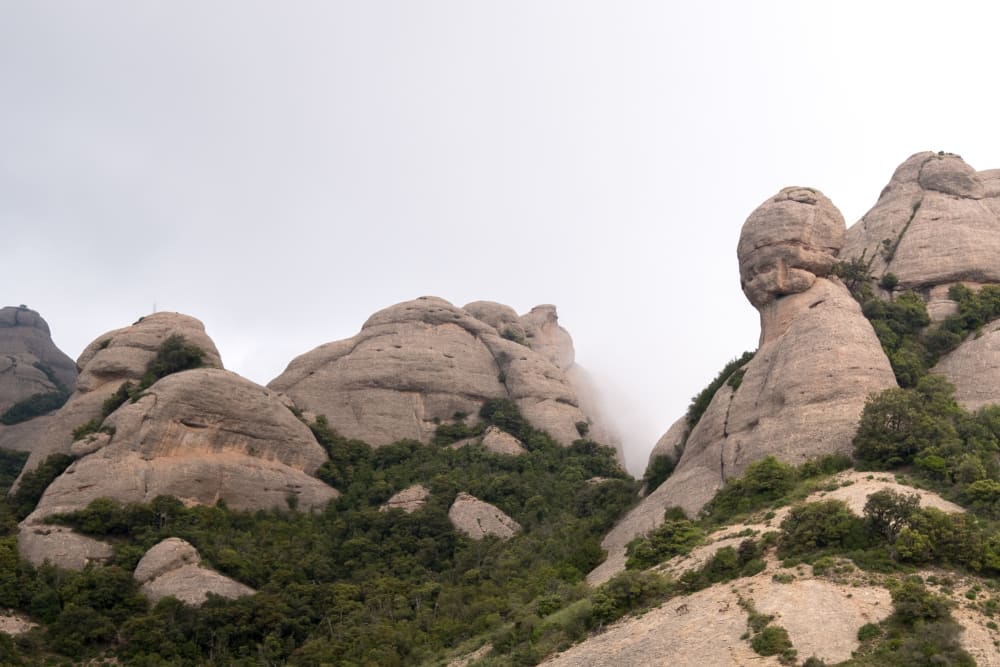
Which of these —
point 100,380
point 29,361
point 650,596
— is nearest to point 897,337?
point 650,596

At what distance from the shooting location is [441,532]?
59875 mm

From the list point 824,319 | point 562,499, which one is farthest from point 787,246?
point 562,499

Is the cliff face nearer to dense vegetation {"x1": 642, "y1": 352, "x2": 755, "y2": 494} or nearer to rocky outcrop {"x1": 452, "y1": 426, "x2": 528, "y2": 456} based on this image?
dense vegetation {"x1": 642, "y1": 352, "x2": 755, "y2": 494}

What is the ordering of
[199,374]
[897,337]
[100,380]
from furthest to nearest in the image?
[100,380], [199,374], [897,337]

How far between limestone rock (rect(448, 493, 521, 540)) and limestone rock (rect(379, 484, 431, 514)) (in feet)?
8.00

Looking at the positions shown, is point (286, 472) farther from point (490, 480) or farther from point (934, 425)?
point (934, 425)

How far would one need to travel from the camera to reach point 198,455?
6353cm

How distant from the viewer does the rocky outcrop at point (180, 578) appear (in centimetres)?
5053

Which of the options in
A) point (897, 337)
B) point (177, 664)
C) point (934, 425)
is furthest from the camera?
point (897, 337)

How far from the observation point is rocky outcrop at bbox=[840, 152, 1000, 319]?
180 feet

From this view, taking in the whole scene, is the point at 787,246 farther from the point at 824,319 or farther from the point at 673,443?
the point at 673,443

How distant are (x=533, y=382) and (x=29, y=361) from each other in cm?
6111

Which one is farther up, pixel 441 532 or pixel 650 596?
pixel 441 532

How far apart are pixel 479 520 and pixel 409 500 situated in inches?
224
